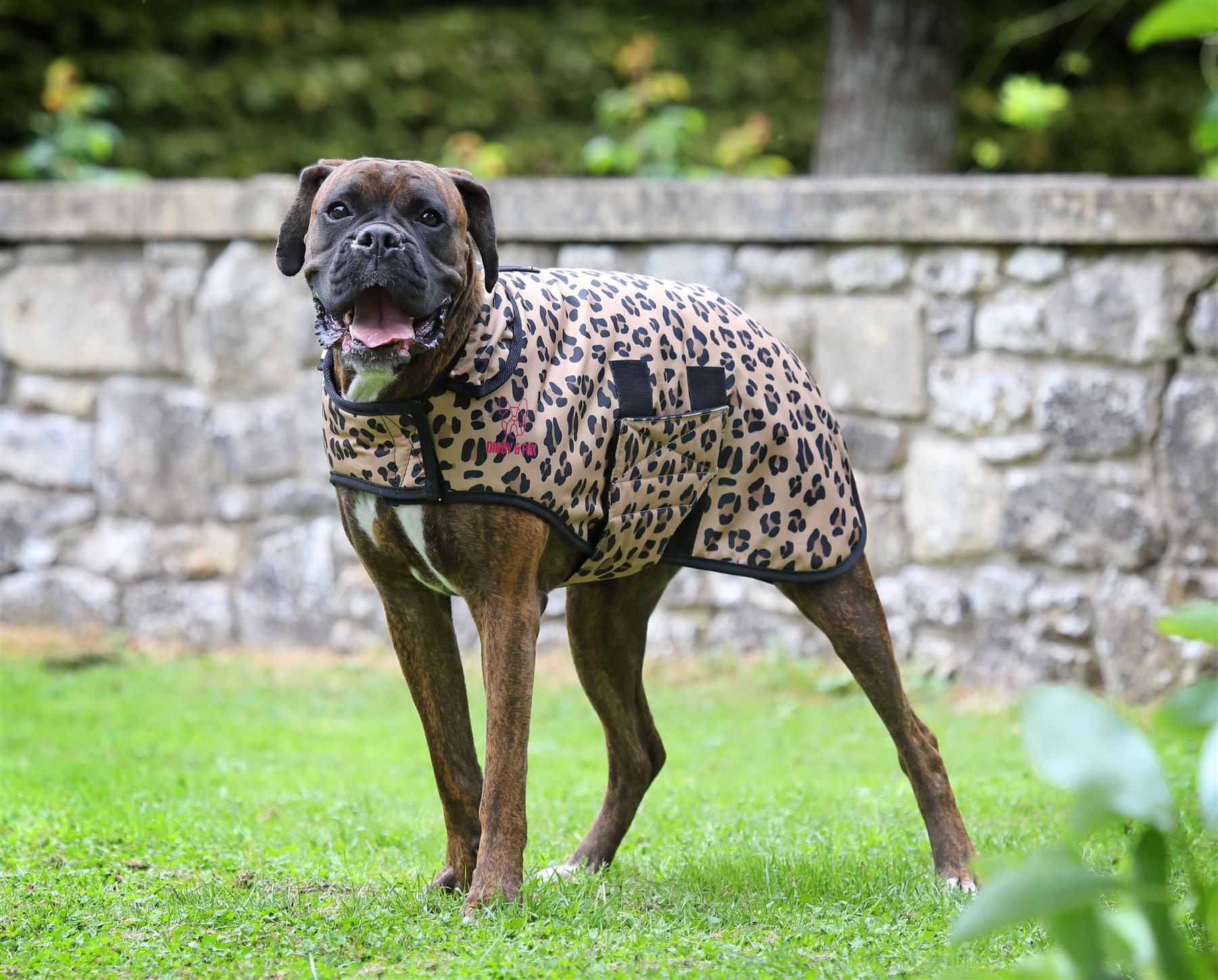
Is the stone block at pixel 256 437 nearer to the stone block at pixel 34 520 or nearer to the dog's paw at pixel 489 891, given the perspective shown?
the stone block at pixel 34 520

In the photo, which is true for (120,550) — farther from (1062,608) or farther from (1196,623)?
(1196,623)

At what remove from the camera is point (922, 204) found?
6.18 m

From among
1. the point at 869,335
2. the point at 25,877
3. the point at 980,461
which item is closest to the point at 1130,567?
the point at 980,461

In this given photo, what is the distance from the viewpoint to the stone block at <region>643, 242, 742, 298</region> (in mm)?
6578

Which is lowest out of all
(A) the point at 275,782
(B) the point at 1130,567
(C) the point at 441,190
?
(A) the point at 275,782

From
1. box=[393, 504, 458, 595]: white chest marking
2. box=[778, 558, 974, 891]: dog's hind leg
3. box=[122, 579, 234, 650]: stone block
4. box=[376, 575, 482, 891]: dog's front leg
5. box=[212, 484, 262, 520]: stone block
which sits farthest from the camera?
box=[122, 579, 234, 650]: stone block

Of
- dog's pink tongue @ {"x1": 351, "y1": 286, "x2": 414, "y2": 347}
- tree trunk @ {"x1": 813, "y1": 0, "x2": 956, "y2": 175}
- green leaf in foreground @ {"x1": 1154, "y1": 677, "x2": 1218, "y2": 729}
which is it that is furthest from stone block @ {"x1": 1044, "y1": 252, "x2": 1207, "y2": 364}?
green leaf in foreground @ {"x1": 1154, "y1": 677, "x2": 1218, "y2": 729}

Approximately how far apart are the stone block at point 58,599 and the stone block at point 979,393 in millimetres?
4152

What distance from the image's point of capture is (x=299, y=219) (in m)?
3.27

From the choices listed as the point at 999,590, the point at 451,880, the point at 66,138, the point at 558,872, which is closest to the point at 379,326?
the point at 451,880

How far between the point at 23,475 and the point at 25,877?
414 cm

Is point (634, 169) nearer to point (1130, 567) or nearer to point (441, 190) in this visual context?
point (1130, 567)

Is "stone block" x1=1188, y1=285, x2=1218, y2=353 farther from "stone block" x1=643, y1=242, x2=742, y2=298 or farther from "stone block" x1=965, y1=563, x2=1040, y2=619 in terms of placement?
"stone block" x1=643, y1=242, x2=742, y2=298

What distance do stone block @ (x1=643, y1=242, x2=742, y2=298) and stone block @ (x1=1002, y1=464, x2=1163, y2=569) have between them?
1516 millimetres
